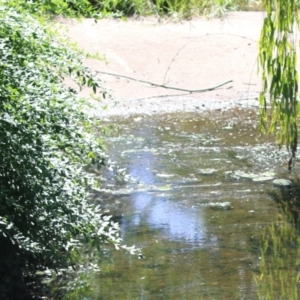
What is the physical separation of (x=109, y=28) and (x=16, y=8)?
809 centimetres

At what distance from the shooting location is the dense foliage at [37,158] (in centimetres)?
434

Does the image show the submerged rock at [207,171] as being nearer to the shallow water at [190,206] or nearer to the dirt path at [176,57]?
the shallow water at [190,206]

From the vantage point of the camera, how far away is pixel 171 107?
33.3ft

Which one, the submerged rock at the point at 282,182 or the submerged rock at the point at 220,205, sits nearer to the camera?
the submerged rock at the point at 220,205

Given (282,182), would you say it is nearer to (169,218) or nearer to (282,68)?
(282,68)

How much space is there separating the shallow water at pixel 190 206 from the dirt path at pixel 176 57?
39.8 inches

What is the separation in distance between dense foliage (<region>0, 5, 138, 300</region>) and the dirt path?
17.2 feet

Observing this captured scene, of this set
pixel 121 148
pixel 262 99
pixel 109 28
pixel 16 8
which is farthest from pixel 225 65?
pixel 16 8

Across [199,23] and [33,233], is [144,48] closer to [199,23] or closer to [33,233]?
[199,23]

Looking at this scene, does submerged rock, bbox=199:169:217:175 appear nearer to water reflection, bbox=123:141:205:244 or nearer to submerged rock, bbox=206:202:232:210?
water reflection, bbox=123:141:205:244

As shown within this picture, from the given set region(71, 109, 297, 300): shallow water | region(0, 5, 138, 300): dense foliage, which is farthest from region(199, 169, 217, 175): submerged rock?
region(0, 5, 138, 300): dense foliage

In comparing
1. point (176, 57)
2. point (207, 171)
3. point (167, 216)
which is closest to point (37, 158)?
point (167, 216)

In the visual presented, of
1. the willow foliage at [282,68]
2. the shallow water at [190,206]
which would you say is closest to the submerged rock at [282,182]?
the shallow water at [190,206]

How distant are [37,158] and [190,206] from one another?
7.17 feet
